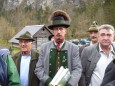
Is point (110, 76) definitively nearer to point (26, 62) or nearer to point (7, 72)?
point (7, 72)

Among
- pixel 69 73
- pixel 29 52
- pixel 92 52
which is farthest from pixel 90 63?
pixel 29 52

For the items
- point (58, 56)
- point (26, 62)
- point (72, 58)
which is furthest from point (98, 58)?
point (26, 62)

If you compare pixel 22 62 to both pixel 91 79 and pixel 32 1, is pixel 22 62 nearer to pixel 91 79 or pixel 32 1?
pixel 91 79

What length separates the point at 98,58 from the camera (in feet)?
12.8

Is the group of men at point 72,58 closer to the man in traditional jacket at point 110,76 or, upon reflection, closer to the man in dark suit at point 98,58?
the man in dark suit at point 98,58

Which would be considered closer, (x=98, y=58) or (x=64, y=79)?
(x=64, y=79)

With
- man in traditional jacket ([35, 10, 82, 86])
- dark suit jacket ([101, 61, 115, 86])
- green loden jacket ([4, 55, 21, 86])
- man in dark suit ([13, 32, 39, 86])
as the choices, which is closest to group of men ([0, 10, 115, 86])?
man in traditional jacket ([35, 10, 82, 86])

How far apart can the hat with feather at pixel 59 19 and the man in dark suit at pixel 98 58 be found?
48 centimetres

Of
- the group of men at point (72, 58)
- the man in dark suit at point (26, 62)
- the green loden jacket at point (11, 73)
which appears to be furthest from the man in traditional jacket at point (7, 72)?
the man in dark suit at point (26, 62)

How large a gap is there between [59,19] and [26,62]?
0.86m

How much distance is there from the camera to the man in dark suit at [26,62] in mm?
4215

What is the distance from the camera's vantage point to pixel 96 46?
13.3ft

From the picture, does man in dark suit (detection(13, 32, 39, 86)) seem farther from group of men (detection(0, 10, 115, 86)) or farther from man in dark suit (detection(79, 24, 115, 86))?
man in dark suit (detection(79, 24, 115, 86))

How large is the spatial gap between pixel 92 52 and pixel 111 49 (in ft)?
0.88
